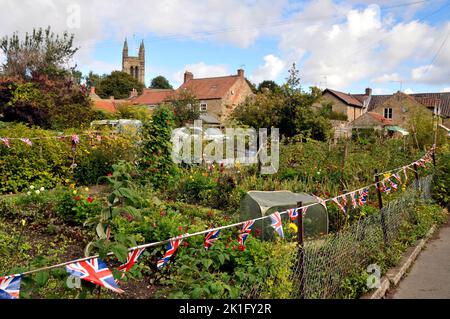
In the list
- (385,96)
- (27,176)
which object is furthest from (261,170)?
(385,96)

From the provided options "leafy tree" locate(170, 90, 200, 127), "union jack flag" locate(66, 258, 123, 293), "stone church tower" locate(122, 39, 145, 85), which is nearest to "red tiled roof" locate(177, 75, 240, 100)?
"leafy tree" locate(170, 90, 200, 127)

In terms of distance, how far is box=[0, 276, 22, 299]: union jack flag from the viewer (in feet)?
7.48

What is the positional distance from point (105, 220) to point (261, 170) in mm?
9047

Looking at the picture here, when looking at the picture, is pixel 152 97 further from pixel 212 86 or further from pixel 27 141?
pixel 27 141

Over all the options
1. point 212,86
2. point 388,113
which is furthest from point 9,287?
point 388,113

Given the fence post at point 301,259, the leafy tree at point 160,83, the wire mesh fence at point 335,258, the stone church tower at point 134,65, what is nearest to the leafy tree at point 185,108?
the wire mesh fence at point 335,258

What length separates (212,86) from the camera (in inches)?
1962

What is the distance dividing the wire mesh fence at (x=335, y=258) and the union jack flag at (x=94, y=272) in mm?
1369

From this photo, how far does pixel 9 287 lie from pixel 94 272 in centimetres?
48

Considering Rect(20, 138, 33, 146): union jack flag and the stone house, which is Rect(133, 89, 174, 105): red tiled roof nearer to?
the stone house

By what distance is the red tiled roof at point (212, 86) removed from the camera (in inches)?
1884

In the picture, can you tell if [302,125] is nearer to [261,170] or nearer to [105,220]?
[261,170]

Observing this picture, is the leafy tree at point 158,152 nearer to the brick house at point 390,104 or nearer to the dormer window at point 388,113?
the brick house at point 390,104
